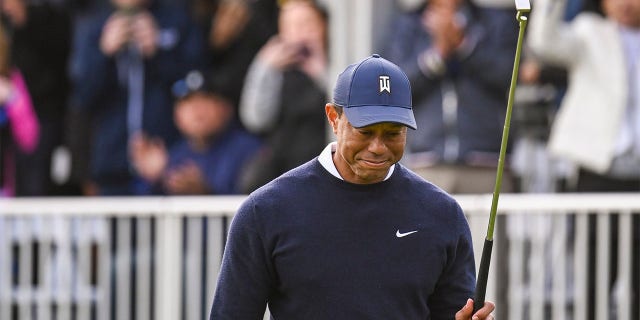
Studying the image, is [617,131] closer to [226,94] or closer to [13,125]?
[226,94]

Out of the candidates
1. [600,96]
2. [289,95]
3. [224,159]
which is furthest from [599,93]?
[224,159]

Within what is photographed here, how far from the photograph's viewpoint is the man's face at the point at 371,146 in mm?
4453

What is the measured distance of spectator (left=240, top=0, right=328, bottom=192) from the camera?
8.66 metres

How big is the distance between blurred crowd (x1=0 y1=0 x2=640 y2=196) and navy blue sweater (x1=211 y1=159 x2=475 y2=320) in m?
3.55

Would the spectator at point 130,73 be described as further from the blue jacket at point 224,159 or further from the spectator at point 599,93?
the spectator at point 599,93

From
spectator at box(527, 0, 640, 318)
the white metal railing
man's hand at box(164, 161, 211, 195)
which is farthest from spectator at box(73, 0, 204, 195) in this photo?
spectator at box(527, 0, 640, 318)

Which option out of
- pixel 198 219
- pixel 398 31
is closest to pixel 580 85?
pixel 398 31

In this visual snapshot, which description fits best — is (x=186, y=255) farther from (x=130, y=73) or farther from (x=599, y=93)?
(x=599, y=93)

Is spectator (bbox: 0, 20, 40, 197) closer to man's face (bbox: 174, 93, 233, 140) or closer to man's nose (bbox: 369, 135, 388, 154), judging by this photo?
man's face (bbox: 174, 93, 233, 140)

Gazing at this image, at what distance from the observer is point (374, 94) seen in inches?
177

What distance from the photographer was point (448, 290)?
186 inches

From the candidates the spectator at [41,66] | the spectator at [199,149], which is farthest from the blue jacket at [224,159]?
the spectator at [41,66]

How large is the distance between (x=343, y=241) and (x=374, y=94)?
0.48m

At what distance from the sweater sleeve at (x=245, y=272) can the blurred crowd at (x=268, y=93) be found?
3745 mm
